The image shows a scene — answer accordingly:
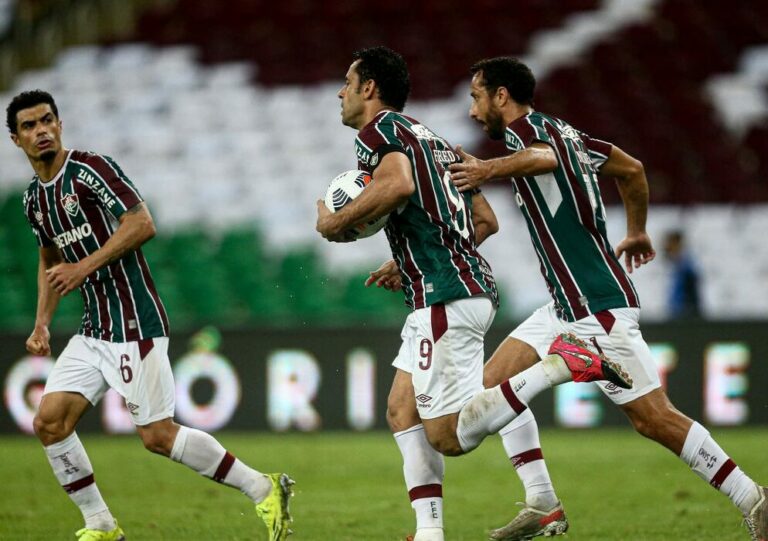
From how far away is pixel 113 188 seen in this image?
5.84 m

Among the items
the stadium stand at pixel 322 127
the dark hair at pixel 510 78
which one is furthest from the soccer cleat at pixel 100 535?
the stadium stand at pixel 322 127

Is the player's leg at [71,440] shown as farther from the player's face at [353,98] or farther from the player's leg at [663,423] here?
the player's leg at [663,423]

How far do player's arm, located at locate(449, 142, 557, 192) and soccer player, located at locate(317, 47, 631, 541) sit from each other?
16 centimetres

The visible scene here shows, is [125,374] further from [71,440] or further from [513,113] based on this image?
[513,113]

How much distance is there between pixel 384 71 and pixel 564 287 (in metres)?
1.30

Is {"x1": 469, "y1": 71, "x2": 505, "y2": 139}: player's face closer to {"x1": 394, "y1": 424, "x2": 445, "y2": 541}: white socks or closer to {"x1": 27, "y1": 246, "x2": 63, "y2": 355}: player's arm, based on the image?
{"x1": 394, "y1": 424, "x2": 445, "y2": 541}: white socks

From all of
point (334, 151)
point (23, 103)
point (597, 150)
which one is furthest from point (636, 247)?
point (334, 151)

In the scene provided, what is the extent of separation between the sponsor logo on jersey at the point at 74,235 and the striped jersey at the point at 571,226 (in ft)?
6.82

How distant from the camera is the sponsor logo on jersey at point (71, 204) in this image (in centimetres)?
589

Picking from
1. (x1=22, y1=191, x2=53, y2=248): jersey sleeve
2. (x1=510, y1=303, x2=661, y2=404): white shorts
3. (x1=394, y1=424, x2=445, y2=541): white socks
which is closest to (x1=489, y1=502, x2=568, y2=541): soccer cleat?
(x1=394, y1=424, x2=445, y2=541): white socks

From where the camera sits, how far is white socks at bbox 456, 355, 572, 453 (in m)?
5.22

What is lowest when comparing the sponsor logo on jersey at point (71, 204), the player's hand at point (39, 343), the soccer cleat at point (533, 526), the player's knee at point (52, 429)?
the soccer cleat at point (533, 526)

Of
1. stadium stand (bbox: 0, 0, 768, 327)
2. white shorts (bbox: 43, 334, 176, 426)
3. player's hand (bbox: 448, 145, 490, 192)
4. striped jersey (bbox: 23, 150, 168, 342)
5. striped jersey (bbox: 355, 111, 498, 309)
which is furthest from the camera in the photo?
stadium stand (bbox: 0, 0, 768, 327)

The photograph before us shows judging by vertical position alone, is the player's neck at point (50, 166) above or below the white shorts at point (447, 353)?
above
